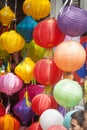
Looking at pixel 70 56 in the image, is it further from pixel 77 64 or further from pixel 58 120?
pixel 58 120

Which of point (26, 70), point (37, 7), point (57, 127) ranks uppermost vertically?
point (37, 7)

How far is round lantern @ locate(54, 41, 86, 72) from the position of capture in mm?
2973

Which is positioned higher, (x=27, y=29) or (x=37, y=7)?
(x=37, y=7)

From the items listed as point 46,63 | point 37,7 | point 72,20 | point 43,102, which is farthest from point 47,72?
point 37,7

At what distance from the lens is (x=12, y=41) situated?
11.3 feet

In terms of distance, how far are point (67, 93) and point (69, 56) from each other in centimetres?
30

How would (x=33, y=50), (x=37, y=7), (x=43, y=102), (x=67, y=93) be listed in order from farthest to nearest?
(x=33, y=50) < (x=37, y=7) < (x=43, y=102) < (x=67, y=93)

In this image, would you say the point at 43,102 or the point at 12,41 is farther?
the point at 12,41

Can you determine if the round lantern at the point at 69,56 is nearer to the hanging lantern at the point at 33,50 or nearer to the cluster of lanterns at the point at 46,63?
the cluster of lanterns at the point at 46,63

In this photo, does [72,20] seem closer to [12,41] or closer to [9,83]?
[12,41]

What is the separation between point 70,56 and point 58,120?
0.58 metres

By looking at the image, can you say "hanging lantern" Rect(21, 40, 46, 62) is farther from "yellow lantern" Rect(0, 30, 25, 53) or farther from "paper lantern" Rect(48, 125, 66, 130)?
"paper lantern" Rect(48, 125, 66, 130)

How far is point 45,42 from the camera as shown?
3146 millimetres

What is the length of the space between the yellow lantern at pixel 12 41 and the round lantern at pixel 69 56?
58 centimetres
